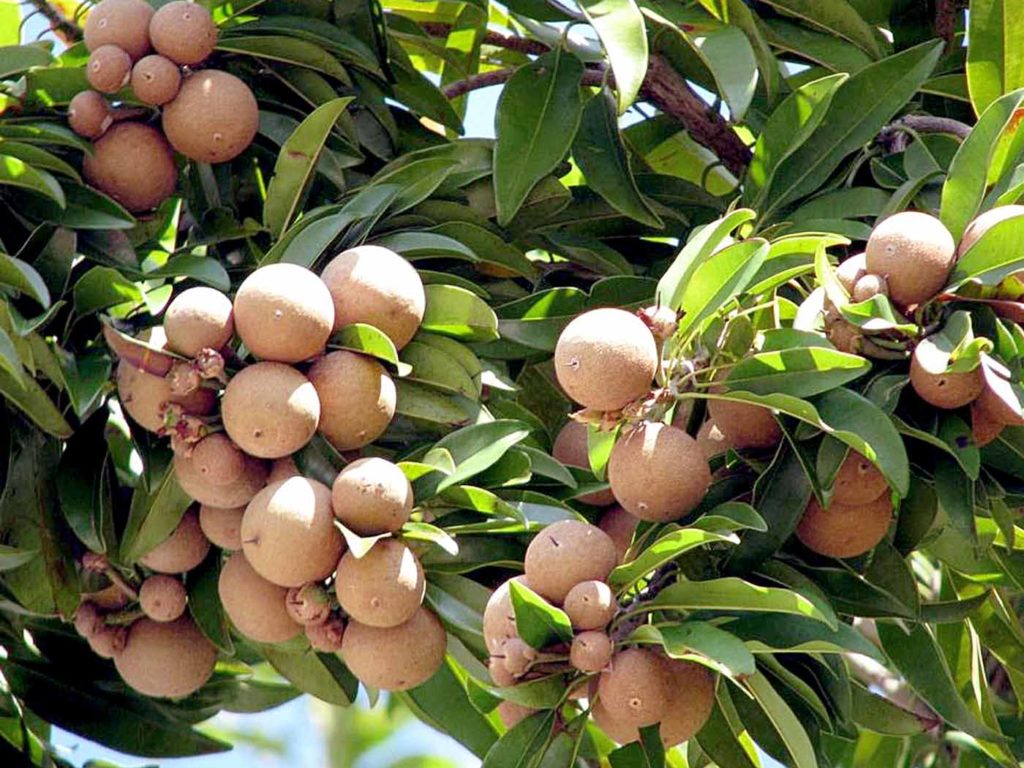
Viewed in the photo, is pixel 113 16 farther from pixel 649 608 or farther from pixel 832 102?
pixel 649 608

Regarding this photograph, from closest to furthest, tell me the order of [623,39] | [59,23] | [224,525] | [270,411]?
1. [270,411]
2. [224,525]
3. [623,39]
4. [59,23]

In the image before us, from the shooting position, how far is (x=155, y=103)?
1720 mm

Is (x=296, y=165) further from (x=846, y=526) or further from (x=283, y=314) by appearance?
(x=846, y=526)

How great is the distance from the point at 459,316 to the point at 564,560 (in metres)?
0.32

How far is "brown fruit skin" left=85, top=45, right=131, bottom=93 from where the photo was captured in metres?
1.70

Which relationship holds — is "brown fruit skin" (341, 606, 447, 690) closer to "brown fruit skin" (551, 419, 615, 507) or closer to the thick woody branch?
"brown fruit skin" (551, 419, 615, 507)

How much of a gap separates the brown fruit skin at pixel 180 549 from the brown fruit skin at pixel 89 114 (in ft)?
1.29

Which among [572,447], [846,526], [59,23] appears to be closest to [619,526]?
[572,447]

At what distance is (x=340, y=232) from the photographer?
1608mm

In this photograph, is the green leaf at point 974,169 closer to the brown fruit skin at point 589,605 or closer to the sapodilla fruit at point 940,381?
the sapodilla fruit at point 940,381

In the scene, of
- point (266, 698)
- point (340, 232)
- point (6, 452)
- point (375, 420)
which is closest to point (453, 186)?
point (340, 232)

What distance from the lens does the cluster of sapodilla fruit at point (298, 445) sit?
138cm

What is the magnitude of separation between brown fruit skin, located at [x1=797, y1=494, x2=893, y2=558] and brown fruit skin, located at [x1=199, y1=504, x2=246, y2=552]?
47 centimetres

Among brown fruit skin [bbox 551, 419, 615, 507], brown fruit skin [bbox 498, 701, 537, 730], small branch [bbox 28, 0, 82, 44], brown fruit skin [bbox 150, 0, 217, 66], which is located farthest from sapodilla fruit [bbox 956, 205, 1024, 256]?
small branch [bbox 28, 0, 82, 44]
